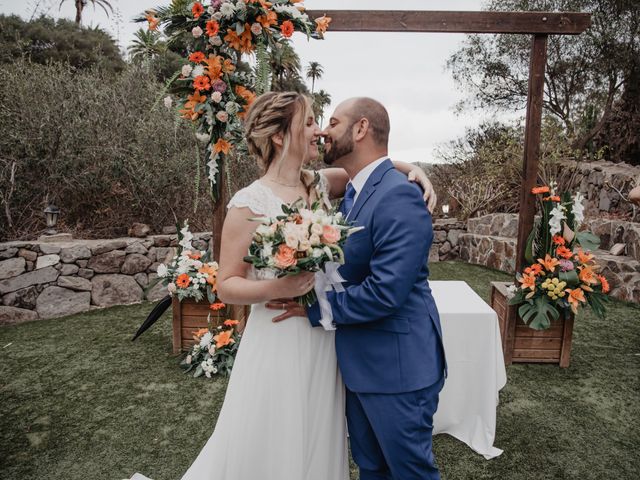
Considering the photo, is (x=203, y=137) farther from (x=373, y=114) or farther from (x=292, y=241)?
(x=292, y=241)

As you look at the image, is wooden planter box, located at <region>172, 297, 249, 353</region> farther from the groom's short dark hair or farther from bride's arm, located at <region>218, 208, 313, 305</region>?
the groom's short dark hair

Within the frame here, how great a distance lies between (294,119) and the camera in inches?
80.2

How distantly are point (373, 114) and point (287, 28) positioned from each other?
1.77m

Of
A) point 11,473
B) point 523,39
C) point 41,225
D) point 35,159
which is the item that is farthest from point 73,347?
point 523,39

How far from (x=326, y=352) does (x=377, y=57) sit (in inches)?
126

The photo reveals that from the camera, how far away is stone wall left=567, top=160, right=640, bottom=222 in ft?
30.0

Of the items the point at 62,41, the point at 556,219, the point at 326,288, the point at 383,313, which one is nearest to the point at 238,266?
the point at 326,288

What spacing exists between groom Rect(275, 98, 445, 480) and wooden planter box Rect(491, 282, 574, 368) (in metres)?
2.73

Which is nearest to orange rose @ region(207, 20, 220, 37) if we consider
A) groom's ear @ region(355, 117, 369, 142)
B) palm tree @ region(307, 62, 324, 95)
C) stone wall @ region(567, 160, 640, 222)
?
groom's ear @ region(355, 117, 369, 142)

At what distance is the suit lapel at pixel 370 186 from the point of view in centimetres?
191

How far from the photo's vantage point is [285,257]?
153cm

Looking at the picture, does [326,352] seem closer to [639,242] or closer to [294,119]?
[294,119]

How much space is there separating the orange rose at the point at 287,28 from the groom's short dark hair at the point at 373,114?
1.68 meters

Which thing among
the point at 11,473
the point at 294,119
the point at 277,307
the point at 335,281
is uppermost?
the point at 294,119
